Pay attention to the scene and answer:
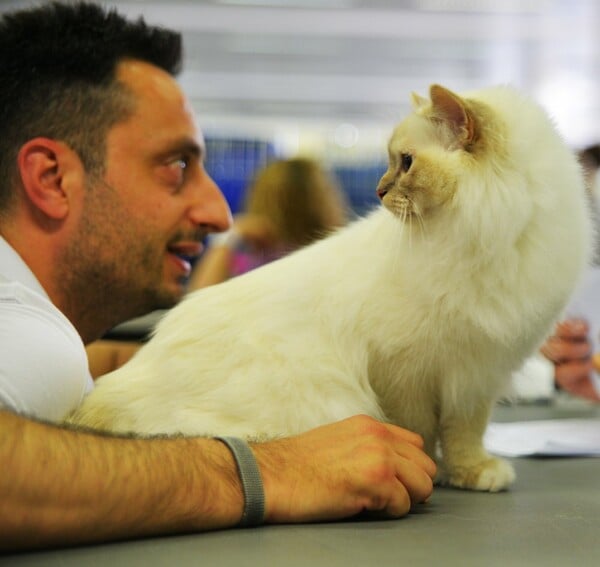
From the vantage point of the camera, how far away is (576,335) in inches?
88.7

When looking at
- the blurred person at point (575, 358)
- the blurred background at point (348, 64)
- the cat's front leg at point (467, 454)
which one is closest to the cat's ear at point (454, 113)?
the cat's front leg at point (467, 454)

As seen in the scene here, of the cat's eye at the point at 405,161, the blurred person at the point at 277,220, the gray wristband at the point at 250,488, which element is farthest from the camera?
the blurred person at the point at 277,220

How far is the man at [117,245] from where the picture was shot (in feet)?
2.92

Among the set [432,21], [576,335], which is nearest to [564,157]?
[576,335]

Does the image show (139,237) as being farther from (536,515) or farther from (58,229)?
(536,515)

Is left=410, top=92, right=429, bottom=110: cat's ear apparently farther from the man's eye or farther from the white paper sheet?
the white paper sheet

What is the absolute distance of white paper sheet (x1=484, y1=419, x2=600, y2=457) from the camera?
149cm

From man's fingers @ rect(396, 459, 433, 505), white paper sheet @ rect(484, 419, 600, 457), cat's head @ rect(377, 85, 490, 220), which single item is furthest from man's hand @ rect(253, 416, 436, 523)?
white paper sheet @ rect(484, 419, 600, 457)

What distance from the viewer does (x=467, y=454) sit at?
4.30ft

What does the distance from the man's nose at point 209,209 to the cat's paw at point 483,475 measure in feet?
2.06

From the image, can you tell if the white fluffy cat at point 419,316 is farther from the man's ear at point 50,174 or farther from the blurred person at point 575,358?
the blurred person at point 575,358

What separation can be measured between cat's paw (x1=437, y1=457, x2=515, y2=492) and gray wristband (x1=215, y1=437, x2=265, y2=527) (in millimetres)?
488

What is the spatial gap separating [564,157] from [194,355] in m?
0.68

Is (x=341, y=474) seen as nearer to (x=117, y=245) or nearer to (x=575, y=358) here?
(x=117, y=245)
